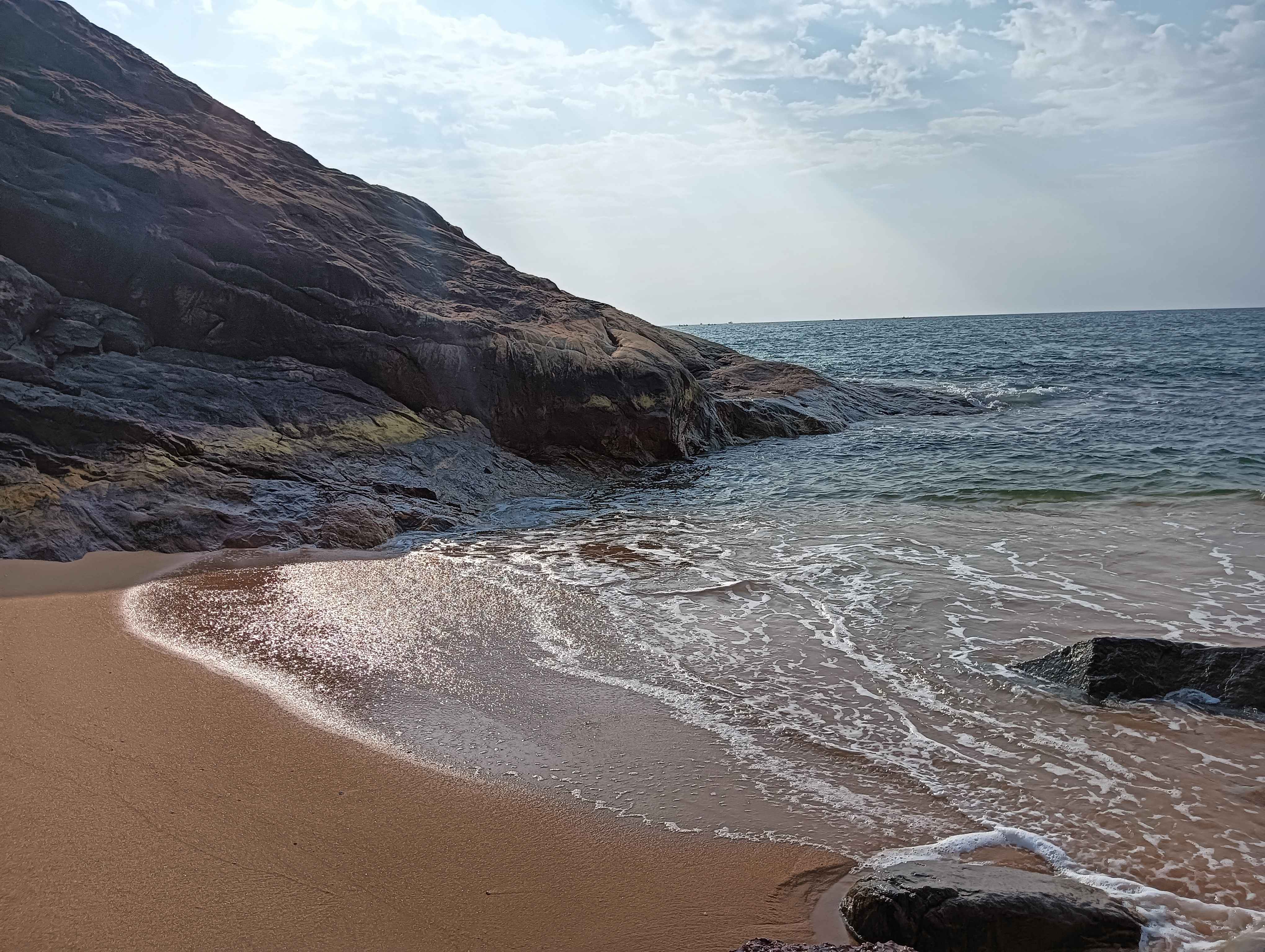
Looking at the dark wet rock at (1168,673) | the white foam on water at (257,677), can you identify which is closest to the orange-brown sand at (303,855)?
the white foam on water at (257,677)

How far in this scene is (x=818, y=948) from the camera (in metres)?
2.65

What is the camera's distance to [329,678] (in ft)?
16.6

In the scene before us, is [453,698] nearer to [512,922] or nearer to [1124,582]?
[512,922]

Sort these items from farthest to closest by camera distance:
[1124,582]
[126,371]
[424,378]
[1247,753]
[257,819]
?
[424,378], [126,371], [1124,582], [1247,753], [257,819]

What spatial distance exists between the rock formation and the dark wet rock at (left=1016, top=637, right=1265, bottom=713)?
6324mm

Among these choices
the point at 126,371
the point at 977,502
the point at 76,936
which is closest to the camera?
the point at 76,936

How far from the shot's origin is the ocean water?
3789 mm

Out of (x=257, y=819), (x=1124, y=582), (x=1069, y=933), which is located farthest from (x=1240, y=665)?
Answer: (x=257, y=819)

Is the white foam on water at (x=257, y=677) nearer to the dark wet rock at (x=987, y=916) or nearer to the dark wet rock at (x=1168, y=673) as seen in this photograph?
the dark wet rock at (x=987, y=916)

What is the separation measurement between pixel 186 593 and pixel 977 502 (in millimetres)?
8922

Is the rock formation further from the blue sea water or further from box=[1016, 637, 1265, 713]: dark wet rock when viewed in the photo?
box=[1016, 637, 1265, 713]: dark wet rock

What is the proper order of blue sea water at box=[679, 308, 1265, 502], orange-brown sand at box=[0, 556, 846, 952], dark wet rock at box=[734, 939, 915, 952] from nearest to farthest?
dark wet rock at box=[734, 939, 915, 952] < orange-brown sand at box=[0, 556, 846, 952] < blue sea water at box=[679, 308, 1265, 502]

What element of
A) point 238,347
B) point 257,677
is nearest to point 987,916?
point 257,677

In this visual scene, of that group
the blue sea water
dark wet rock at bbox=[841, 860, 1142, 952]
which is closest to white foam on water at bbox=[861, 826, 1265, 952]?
dark wet rock at bbox=[841, 860, 1142, 952]
